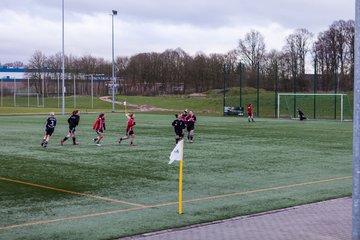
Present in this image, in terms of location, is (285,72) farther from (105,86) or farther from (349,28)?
(105,86)

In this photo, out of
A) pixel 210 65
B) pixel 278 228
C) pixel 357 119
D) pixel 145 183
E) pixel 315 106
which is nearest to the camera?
pixel 357 119

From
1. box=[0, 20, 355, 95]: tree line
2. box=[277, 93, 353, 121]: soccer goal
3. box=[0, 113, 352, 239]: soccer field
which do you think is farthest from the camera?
box=[0, 20, 355, 95]: tree line

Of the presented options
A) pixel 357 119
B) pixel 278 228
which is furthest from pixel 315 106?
pixel 357 119

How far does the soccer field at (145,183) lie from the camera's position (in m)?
10.9

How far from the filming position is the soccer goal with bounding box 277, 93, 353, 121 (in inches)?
2247

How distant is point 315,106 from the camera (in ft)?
194

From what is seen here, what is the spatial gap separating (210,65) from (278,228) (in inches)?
3855

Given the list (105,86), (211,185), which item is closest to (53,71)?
(105,86)

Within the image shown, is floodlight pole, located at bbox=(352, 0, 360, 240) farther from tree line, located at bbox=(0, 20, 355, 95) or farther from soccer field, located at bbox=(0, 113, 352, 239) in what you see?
tree line, located at bbox=(0, 20, 355, 95)

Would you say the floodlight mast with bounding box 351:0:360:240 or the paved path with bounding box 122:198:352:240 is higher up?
the floodlight mast with bounding box 351:0:360:240

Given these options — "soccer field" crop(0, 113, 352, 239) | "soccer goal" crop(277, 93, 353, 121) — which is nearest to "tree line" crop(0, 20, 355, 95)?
"soccer goal" crop(277, 93, 353, 121)

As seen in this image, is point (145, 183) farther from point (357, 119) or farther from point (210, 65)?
point (210, 65)

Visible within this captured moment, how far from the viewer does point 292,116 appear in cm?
5931

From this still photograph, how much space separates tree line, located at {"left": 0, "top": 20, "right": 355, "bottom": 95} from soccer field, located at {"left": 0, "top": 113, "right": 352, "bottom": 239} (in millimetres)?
55026
